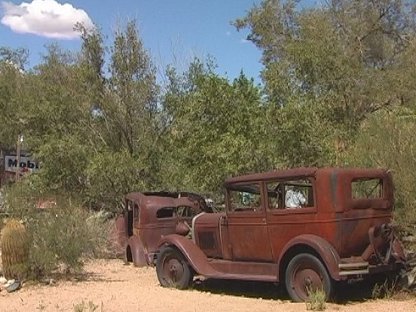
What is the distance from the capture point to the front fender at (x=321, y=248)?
9.13 meters

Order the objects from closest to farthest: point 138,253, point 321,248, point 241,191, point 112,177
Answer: point 321,248
point 241,191
point 138,253
point 112,177

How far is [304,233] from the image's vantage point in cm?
962

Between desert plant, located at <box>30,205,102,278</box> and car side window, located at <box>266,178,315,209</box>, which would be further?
desert plant, located at <box>30,205,102,278</box>

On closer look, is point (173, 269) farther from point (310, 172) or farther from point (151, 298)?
point (310, 172)

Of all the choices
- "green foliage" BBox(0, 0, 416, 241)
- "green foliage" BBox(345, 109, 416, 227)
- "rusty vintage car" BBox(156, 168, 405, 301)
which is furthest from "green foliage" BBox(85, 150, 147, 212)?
"green foliage" BBox(345, 109, 416, 227)

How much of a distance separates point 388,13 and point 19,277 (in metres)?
26.4

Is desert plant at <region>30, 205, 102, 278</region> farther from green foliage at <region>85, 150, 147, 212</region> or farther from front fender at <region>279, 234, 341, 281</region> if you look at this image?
green foliage at <region>85, 150, 147, 212</region>

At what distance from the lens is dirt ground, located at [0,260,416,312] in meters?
9.48

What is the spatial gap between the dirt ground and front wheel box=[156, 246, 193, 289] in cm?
19

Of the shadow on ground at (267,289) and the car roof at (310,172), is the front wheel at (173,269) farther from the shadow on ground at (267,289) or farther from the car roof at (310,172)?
the car roof at (310,172)

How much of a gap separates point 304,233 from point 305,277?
63 centimetres

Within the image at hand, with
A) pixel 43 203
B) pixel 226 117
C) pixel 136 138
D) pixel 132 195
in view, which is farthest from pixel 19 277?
pixel 136 138

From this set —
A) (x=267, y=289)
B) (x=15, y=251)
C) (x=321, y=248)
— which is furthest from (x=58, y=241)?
(x=321, y=248)

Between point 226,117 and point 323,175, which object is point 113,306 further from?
point 226,117
